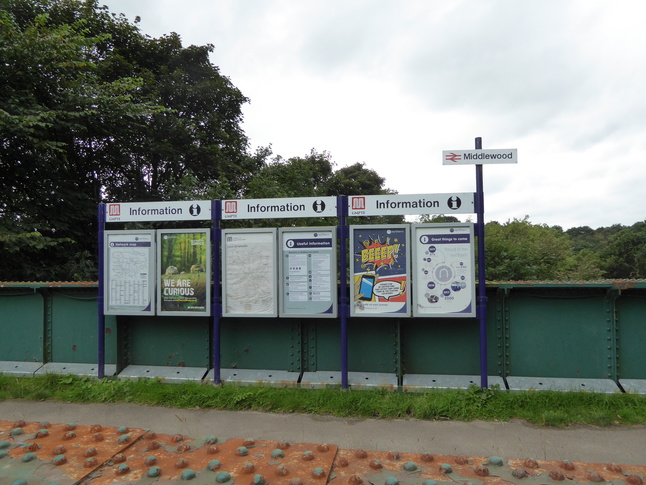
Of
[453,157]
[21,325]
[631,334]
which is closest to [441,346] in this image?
[631,334]

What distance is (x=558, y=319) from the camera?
16.0ft

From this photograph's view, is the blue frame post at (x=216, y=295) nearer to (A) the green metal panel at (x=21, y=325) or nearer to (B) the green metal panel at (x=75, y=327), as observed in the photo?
(B) the green metal panel at (x=75, y=327)

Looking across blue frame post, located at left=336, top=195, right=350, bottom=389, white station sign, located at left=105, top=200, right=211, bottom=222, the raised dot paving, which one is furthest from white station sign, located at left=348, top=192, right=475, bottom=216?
the raised dot paving

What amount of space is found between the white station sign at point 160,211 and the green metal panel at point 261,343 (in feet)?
4.71

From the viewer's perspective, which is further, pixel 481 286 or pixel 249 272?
pixel 249 272

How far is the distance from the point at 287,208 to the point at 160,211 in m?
1.69

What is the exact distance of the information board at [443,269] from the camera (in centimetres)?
482

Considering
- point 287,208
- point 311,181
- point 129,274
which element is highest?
point 311,181

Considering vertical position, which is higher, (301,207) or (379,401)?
(301,207)

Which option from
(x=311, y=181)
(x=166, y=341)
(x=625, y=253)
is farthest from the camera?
(x=625, y=253)

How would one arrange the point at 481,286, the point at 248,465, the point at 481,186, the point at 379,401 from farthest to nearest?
the point at 481,186 < the point at 481,286 < the point at 379,401 < the point at 248,465

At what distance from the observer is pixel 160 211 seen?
17.8ft

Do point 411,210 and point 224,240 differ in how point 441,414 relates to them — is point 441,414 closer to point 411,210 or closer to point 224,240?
point 411,210

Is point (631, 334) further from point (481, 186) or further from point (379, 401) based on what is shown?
point (379, 401)
